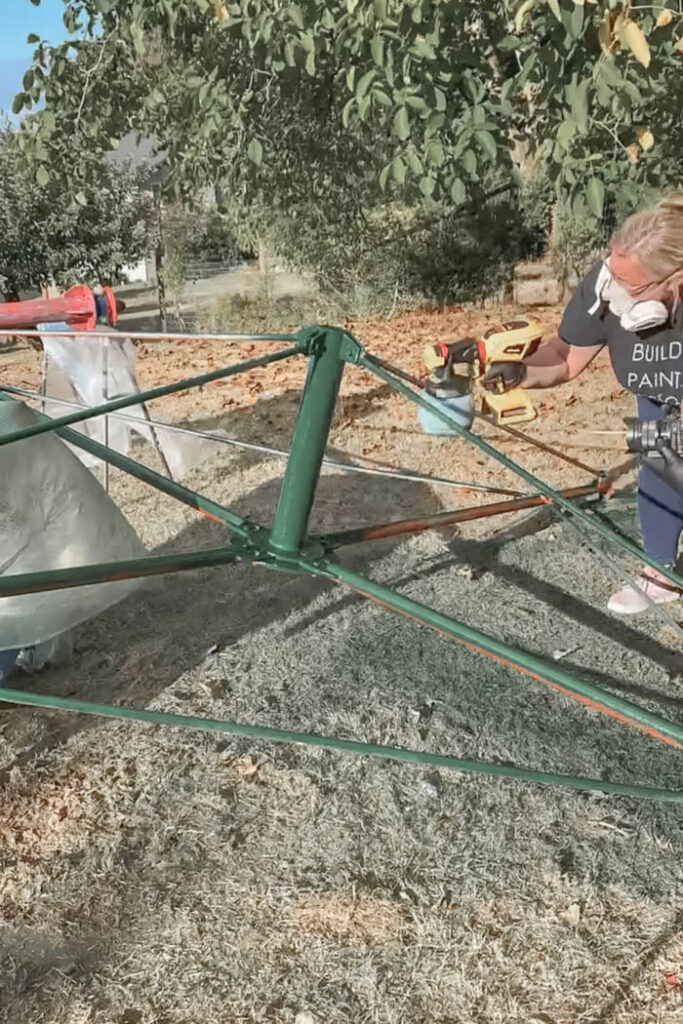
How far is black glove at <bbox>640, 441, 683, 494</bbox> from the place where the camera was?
8.85 ft

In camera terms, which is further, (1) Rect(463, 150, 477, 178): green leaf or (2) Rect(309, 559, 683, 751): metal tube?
(1) Rect(463, 150, 477, 178): green leaf

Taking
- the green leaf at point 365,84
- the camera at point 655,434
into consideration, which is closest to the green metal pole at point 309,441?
the camera at point 655,434

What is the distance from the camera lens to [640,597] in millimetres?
3078

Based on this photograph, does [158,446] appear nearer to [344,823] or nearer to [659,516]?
[659,516]

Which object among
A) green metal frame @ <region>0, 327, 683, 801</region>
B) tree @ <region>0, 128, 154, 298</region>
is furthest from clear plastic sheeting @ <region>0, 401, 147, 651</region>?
tree @ <region>0, 128, 154, 298</region>

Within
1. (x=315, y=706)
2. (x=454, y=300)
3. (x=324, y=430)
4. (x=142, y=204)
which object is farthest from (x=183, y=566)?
(x=142, y=204)

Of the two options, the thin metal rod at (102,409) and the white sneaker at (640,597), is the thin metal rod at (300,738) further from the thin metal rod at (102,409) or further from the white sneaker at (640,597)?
the white sneaker at (640,597)

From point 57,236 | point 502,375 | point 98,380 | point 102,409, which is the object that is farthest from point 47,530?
point 57,236

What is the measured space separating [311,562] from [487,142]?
2149mm

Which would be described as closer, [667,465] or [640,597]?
[667,465]

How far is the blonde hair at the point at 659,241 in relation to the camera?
7.83ft

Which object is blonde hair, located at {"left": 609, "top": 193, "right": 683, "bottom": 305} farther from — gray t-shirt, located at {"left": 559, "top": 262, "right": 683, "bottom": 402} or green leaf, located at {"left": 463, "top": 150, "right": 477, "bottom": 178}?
green leaf, located at {"left": 463, "top": 150, "right": 477, "bottom": 178}

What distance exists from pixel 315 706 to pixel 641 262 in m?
1.51

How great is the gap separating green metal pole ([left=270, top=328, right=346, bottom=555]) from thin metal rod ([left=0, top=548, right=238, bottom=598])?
0.13 metres
